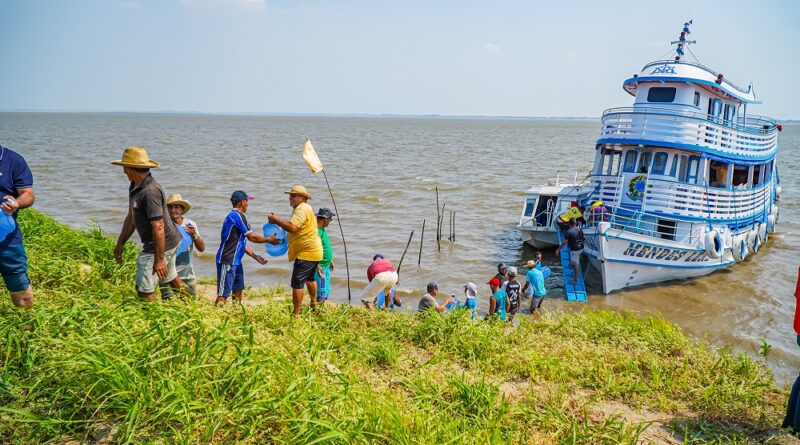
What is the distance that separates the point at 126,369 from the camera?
3.80 meters

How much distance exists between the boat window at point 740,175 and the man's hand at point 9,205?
17.4 metres

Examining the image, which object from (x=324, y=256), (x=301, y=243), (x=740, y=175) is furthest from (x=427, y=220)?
(x=301, y=243)

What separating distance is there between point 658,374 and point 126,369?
5.47 metres

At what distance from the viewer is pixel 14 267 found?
5000mm

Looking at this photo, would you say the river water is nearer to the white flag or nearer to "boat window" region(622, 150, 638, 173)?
"boat window" region(622, 150, 638, 173)

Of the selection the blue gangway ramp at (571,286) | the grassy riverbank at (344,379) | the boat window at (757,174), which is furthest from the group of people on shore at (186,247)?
the boat window at (757,174)

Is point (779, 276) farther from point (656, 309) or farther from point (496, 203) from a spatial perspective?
point (496, 203)

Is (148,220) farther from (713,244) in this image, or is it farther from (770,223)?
(770,223)

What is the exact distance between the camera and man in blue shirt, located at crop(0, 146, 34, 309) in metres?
4.91

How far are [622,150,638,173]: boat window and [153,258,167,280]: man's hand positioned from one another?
12293 mm

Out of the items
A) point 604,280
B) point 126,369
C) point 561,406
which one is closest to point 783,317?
point 604,280

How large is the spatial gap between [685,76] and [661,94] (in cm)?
78

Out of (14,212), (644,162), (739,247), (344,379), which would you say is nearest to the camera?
(344,379)

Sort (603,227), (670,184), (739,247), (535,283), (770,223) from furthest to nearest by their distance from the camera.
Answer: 1. (770,223)
2. (739,247)
3. (670,184)
4. (603,227)
5. (535,283)
